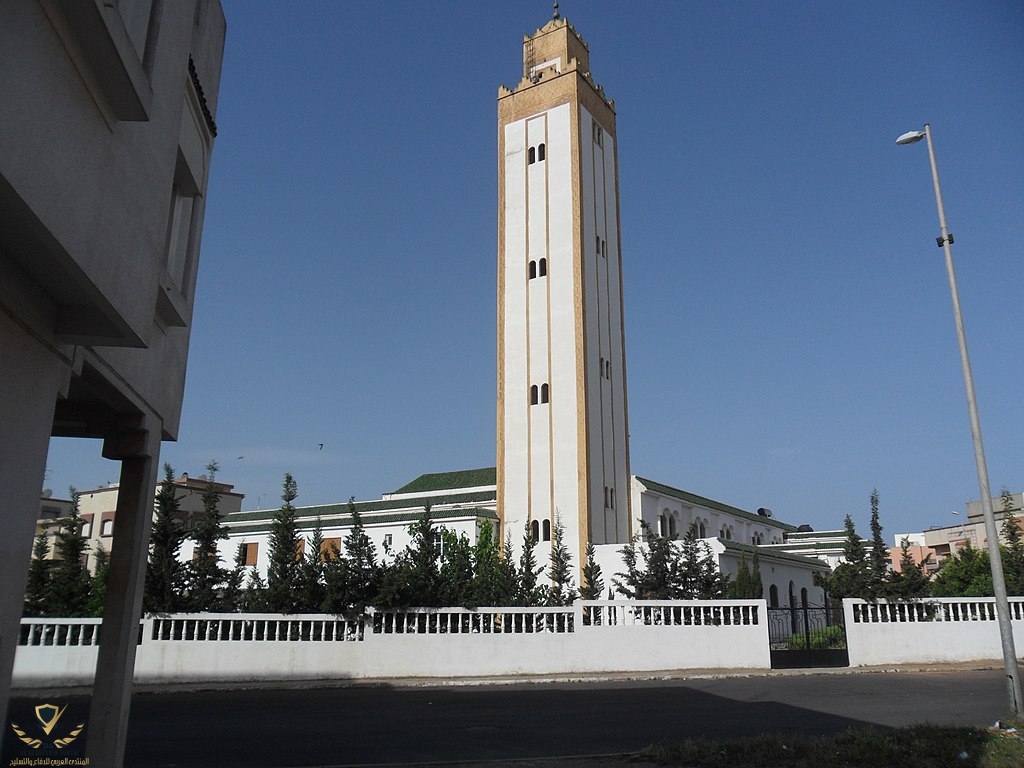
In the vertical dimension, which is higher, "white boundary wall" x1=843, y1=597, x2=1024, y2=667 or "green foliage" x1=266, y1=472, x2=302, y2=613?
"green foliage" x1=266, y1=472, x2=302, y2=613

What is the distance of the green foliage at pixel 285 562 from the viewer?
18.7 m

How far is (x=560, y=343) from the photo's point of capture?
35.9 metres

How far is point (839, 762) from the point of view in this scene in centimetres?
778

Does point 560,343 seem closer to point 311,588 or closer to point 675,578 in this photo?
point 675,578

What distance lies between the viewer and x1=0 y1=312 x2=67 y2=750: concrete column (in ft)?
15.7

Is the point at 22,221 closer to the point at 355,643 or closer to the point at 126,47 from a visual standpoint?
the point at 126,47

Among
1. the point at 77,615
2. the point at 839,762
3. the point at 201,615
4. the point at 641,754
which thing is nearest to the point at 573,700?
the point at 641,754

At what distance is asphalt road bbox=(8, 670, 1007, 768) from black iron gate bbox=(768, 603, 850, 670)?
2855mm

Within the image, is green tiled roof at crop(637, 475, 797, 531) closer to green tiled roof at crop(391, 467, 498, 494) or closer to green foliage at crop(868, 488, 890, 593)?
green tiled roof at crop(391, 467, 498, 494)

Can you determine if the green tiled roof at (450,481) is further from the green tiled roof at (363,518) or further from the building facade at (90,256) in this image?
the building facade at (90,256)

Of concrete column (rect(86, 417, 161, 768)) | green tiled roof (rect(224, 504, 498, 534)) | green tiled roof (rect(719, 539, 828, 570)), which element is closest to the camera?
concrete column (rect(86, 417, 161, 768))

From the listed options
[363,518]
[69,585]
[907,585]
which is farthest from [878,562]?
[363,518]

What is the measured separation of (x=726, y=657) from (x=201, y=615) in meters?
12.2

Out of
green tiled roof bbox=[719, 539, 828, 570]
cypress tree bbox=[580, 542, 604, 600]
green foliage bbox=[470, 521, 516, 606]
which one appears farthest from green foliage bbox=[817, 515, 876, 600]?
green tiled roof bbox=[719, 539, 828, 570]
